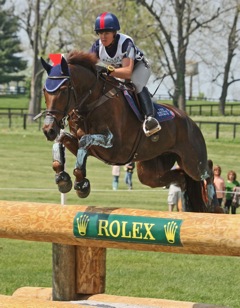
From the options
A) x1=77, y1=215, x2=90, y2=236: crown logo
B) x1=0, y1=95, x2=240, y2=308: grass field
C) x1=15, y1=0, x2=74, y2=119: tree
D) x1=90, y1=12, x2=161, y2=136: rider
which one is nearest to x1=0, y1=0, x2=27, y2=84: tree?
x1=15, y1=0, x2=74, y2=119: tree

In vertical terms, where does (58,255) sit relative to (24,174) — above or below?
above

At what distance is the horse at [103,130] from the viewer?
25.0ft

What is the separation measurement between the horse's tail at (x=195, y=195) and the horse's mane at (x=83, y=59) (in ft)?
6.98

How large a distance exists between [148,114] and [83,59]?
890mm

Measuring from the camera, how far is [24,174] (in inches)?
1148

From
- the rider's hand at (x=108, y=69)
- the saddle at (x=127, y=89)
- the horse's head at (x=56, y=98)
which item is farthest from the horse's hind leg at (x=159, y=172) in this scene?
the horse's head at (x=56, y=98)

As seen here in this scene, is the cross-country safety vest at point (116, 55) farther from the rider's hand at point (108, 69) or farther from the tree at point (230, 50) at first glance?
the tree at point (230, 50)

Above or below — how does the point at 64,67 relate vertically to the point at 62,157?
above

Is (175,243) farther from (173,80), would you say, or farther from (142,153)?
(173,80)

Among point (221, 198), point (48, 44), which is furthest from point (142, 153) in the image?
point (48, 44)

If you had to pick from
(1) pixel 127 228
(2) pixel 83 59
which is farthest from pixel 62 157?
(1) pixel 127 228

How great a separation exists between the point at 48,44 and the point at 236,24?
15558 millimetres

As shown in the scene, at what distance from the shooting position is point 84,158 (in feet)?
25.1

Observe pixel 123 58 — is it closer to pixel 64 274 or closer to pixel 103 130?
pixel 103 130
